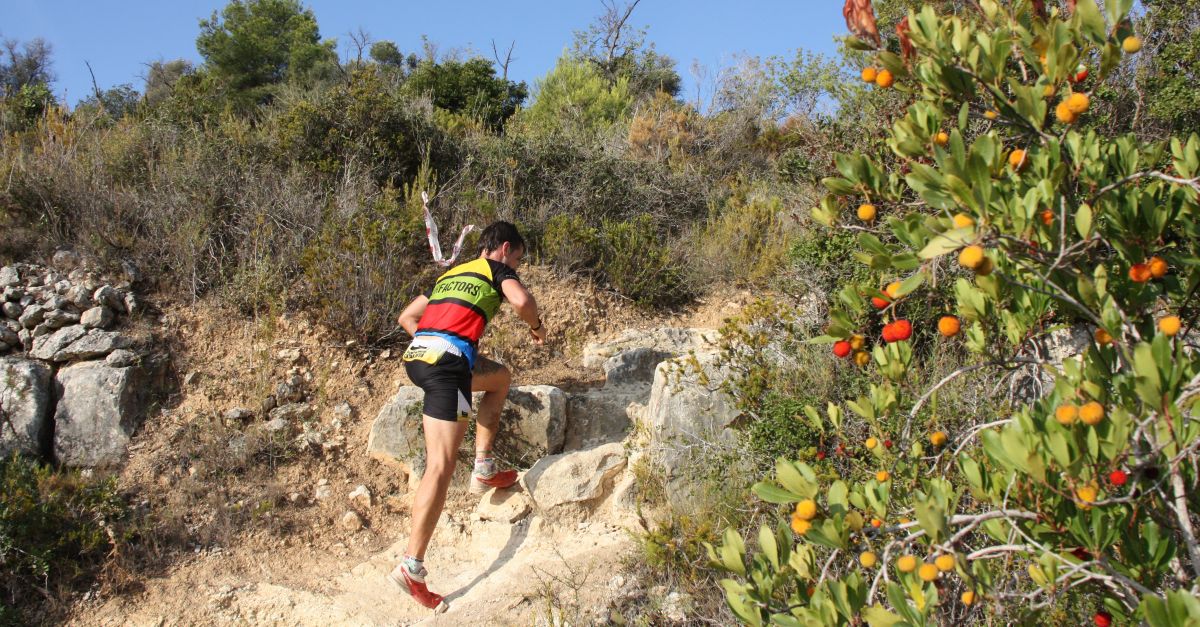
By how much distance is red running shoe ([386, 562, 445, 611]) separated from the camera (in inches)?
152

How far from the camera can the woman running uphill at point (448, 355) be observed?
390 cm

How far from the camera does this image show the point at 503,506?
4.74 m

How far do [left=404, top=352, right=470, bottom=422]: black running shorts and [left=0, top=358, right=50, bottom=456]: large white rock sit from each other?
270 centimetres

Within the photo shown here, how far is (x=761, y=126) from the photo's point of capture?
1302 cm

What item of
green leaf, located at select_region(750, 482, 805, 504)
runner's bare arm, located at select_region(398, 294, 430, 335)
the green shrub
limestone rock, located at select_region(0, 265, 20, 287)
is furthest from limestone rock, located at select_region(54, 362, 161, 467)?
green leaf, located at select_region(750, 482, 805, 504)

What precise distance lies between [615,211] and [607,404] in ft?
10.9

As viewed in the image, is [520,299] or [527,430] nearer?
[520,299]

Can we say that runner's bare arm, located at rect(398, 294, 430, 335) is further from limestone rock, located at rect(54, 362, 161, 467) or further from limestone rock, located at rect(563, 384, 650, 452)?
limestone rock, located at rect(54, 362, 161, 467)

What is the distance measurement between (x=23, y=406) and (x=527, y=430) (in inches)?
124

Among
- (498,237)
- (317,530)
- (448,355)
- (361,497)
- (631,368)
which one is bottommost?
(317,530)

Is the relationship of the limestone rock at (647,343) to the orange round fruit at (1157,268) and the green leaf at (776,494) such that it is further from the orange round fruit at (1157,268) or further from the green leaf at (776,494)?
the orange round fruit at (1157,268)

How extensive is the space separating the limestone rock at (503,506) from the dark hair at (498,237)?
5.05 feet

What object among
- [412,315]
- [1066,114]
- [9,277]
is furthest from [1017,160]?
[9,277]

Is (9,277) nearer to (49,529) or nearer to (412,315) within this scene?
(49,529)
